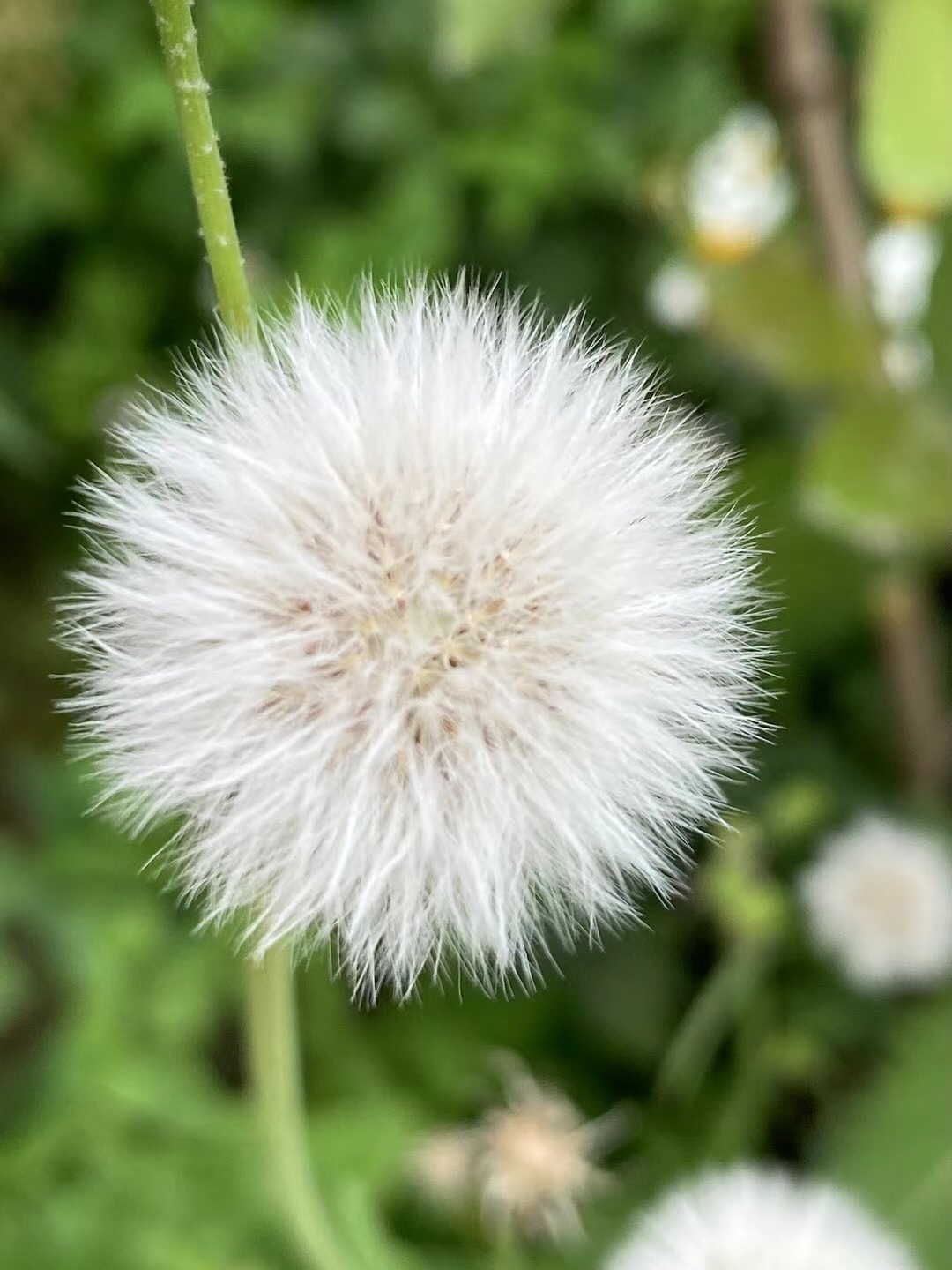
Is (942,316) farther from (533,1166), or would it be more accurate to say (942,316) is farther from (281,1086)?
(281,1086)

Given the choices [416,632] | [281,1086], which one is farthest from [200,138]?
[281,1086]

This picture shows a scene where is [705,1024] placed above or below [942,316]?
below

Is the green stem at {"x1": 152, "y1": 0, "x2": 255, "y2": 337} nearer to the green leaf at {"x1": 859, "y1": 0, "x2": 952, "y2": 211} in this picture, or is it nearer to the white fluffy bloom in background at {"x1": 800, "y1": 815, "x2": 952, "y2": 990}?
the green leaf at {"x1": 859, "y1": 0, "x2": 952, "y2": 211}

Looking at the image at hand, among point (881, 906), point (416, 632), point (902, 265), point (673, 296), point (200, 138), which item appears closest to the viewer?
point (200, 138)

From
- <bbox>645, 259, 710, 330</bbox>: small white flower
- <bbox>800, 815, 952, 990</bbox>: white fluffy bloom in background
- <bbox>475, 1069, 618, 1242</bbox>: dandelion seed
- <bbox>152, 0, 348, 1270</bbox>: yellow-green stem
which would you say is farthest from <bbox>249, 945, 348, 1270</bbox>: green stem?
<bbox>645, 259, 710, 330</bbox>: small white flower

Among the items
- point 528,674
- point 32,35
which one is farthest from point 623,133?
point 528,674

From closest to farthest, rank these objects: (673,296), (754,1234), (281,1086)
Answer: (281,1086) < (754,1234) < (673,296)
